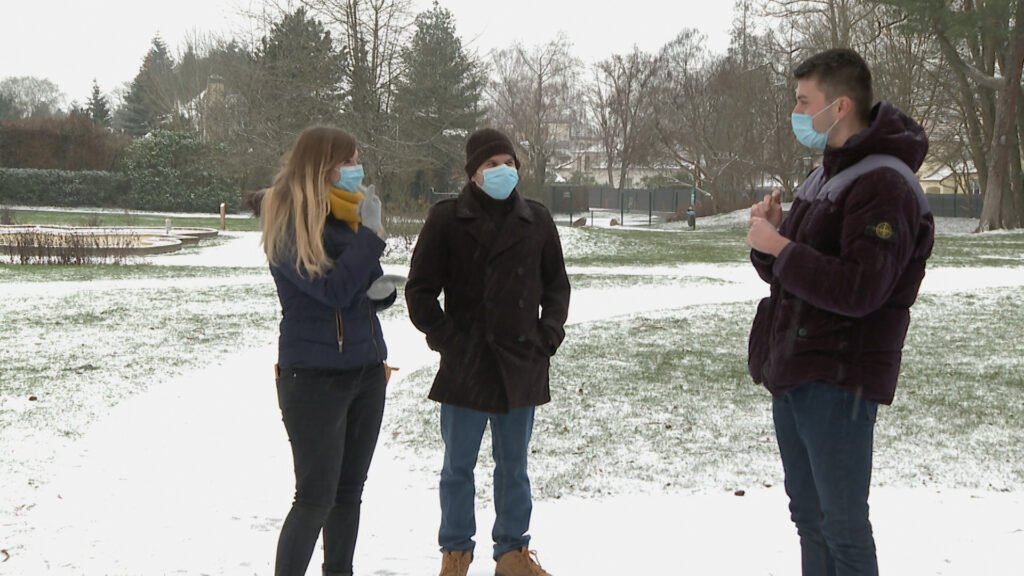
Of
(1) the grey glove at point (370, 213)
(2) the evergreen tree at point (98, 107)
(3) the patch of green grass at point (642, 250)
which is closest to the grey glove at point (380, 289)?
(1) the grey glove at point (370, 213)

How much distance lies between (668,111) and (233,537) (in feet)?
204

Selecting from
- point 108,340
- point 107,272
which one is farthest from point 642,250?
point 108,340

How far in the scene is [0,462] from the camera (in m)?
6.07

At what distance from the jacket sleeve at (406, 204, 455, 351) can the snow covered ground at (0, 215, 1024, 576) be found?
1.13 metres

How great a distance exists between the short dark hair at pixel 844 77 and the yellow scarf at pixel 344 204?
1602mm

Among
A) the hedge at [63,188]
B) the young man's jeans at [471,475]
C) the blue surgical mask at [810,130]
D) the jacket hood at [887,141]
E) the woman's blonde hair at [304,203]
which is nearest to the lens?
the jacket hood at [887,141]

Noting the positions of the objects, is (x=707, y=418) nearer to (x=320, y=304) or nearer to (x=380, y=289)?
(x=380, y=289)

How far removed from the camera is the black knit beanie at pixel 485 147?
3967 millimetres

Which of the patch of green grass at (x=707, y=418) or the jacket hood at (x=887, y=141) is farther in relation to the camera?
the patch of green grass at (x=707, y=418)

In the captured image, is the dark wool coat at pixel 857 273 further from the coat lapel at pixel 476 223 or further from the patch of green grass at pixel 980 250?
the patch of green grass at pixel 980 250

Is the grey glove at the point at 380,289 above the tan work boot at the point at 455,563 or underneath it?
above

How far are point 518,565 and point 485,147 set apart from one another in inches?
69.3

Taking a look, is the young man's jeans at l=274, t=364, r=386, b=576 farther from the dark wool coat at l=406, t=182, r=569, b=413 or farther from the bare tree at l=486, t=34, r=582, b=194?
the bare tree at l=486, t=34, r=582, b=194

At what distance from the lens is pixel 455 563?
13.2ft
